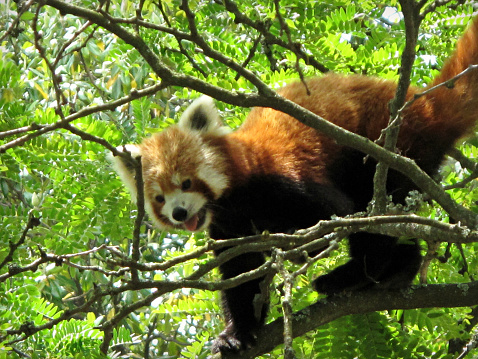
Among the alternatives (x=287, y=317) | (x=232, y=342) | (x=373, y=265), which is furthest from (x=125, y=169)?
(x=287, y=317)

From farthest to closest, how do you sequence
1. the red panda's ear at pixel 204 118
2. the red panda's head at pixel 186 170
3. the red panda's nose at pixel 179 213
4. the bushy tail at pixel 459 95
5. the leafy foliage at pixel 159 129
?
the red panda's ear at pixel 204 118 < the red panda's head at pixel 186 170 < the red panda's nose at pixel 179 213 < the bushy tail at pixel 459 95 < the leafy foliage at pixel 159 129

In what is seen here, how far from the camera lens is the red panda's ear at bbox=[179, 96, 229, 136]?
425 centimetres

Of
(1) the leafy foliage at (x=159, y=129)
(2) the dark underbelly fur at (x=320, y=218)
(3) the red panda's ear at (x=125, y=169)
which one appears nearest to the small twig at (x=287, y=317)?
(1) the leafy foliage at (x=159, y=129)

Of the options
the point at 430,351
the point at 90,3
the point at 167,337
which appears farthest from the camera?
the point at 167,337

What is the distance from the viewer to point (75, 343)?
307cm

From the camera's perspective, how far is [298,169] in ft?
12.7

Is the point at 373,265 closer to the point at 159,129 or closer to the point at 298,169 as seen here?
the point at 298,169

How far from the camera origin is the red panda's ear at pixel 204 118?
13.9ft

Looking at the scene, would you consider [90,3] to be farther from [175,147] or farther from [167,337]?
[167,337]

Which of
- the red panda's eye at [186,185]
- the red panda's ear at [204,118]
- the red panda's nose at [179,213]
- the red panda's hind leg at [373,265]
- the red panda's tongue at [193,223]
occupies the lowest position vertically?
the red panda's hind leg at [373,265]

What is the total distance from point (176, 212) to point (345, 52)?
1543 millimetres

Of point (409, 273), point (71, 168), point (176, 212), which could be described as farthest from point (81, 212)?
point (409, 273)

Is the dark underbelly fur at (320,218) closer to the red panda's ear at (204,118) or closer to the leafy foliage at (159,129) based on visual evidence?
the leafy foliage at (159,129)

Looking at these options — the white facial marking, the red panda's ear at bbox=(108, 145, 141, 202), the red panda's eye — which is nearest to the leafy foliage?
the red panda's ear at bbox=(108, 145, 141, 202)
